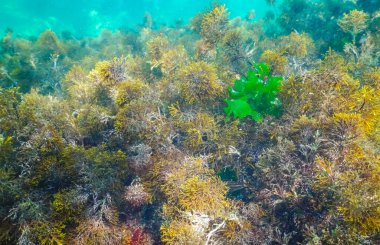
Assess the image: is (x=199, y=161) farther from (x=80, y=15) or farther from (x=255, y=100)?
(x=80, y=15)

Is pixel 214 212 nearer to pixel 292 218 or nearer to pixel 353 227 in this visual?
pixel 292 218

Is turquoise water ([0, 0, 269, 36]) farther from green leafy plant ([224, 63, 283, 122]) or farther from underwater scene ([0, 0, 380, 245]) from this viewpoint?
green leafy plant ([224, 63, 283, 122])

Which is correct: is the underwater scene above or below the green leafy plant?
below

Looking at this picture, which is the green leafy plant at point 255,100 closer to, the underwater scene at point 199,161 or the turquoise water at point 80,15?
the underwater scene at point 199,161

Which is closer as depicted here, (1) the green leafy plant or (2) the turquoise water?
(1) the green leafy plant

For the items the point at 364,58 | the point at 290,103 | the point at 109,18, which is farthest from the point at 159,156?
the point at 109,18

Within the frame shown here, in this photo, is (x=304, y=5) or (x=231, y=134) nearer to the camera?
(x=231, y=134)

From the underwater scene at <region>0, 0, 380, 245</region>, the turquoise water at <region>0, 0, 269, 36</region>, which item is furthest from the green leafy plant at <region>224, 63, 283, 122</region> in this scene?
the turquoise water at <region>0, 0, 269, 36</region>

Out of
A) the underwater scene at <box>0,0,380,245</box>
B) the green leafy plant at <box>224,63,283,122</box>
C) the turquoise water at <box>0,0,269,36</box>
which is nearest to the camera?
the underwater scene at <box>0,0,380,245</box>
